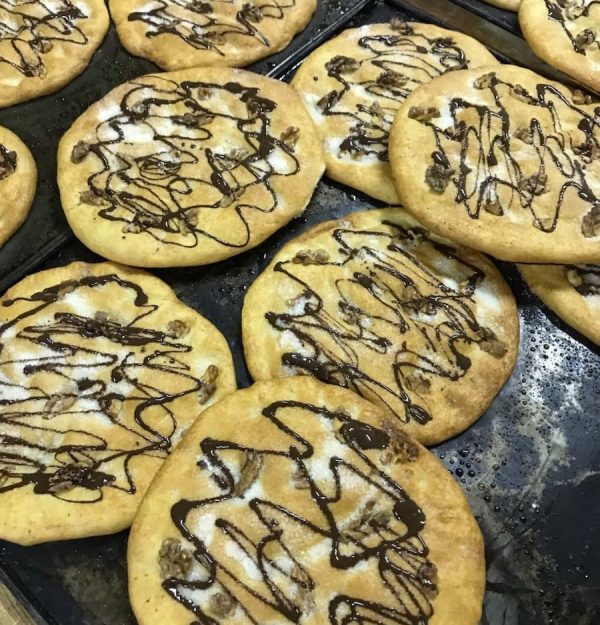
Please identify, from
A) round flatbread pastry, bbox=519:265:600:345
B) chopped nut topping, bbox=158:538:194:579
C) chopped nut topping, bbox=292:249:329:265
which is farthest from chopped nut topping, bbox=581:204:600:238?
chopped nut topping, bbox=158:538:194:579

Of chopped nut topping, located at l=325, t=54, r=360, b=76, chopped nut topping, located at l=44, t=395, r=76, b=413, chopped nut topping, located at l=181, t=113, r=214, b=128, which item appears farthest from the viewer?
chopped nut topping, located at l=325, t=54, r=360, b=76

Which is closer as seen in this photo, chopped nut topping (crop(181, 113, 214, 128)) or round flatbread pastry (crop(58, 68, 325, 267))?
round flatbread pastry (crop(58, 68, 325, 267))

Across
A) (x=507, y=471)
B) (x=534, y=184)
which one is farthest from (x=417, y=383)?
(x=534, y=184)

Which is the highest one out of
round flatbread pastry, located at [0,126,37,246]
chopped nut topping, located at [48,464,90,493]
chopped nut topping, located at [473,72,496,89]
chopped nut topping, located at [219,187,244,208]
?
chopped nut topping, located at [473,72,496,89]

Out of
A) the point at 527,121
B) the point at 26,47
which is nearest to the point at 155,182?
the point at 26,47

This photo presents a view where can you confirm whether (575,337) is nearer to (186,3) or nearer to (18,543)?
(18,543)

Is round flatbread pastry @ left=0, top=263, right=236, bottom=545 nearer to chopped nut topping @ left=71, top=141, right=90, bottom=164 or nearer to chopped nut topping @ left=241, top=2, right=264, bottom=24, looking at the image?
chopped nut topping @ left=71, top=141, right=90, bottom=164

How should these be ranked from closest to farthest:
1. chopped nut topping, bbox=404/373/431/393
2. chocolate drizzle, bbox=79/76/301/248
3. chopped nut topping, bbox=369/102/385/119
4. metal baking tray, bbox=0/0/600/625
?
metal baking tray, bbox=0/0/600/625, chopped nut topping, bbox=404/373/431/393, chocolate drizzle, bbox=79/76/301/248, chopped nut topping, bbox=369/102/385/119

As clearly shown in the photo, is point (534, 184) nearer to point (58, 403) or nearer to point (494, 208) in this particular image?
point (494, 208)

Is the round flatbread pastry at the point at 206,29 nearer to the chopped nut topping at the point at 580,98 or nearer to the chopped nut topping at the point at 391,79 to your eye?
the chopped nut topping at the point at 391,79
